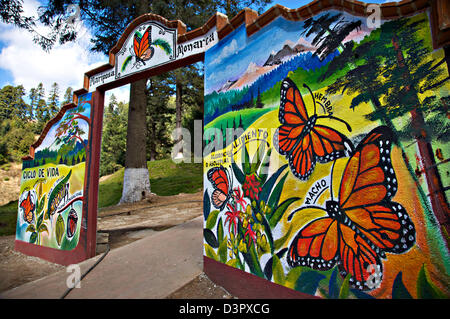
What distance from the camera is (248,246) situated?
257cm

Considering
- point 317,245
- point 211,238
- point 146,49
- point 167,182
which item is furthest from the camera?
point 167,182

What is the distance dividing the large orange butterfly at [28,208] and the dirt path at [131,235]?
73 centimetres

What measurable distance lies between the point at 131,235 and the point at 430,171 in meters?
5.18

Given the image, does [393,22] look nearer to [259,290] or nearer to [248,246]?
[248,246]

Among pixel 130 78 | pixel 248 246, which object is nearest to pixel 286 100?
A: pixel 248 246

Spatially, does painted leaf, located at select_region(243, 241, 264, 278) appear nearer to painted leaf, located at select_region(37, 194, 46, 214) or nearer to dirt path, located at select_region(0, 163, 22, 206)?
painted leaf, located at select_region(37, 194, 46, 214)

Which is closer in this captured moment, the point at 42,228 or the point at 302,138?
the point at 302,138

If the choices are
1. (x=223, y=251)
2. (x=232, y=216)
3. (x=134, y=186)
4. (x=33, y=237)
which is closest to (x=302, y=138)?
(x=232, y=216)

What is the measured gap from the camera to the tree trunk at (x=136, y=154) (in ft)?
32.0

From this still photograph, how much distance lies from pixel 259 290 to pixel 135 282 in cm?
154

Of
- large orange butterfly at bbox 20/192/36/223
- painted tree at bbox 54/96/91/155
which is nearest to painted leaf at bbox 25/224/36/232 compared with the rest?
large orange butterfly at bbox 20/192/36/223

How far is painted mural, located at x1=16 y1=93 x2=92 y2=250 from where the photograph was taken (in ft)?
14.4

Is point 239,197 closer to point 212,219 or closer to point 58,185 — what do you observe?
point 212,219

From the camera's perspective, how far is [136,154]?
10031 millimetres
